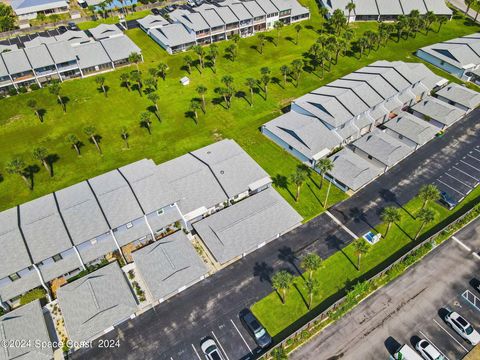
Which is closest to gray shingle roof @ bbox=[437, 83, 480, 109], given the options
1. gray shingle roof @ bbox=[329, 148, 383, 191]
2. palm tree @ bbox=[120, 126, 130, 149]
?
gray shingle roof @ bbox=[329, 148, 383, 191]

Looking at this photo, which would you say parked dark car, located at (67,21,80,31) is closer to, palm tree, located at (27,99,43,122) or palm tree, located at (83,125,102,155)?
palm tree, located at (27,99,43,122)

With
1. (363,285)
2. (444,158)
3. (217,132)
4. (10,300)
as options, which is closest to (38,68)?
(217,132)

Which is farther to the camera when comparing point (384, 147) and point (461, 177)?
point (384, 147)

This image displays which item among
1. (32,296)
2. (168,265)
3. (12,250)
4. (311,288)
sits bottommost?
(311,288)

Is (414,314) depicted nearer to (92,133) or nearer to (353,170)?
(353,170)

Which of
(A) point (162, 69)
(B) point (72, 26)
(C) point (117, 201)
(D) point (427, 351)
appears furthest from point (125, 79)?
(D) point (427, 351)

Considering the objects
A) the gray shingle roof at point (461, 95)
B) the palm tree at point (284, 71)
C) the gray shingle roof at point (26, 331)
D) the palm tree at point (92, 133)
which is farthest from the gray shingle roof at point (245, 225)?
the gray shingle roof at point (461, 95)
